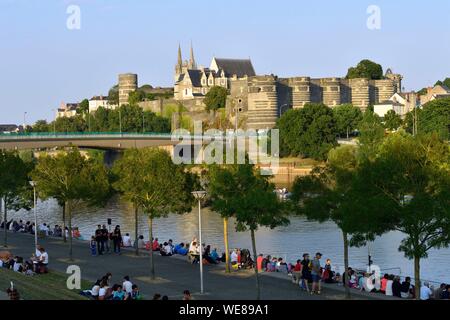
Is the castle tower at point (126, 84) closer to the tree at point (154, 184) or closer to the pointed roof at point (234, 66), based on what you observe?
the pointed roof at point (234, 66)

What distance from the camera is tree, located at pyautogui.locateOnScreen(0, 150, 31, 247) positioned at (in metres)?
35.4

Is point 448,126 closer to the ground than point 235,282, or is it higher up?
higher up

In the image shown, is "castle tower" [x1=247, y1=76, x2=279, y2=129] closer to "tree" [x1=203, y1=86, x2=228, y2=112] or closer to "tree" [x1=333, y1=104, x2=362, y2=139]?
"tree" [x1=333, y1=104, x2=362, y2=139]

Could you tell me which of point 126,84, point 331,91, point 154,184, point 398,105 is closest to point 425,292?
point 154,184

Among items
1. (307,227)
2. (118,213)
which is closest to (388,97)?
(118,213)

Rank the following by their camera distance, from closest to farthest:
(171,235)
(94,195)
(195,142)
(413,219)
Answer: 1. (413,219)
2. (94,195)
3. (171,235)
4. (195,142)

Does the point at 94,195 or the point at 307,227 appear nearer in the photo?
the point at 94,195

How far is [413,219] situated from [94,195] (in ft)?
47.2

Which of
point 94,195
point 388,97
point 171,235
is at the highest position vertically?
point 388,97

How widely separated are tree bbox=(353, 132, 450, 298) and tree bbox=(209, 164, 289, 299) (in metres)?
2.46

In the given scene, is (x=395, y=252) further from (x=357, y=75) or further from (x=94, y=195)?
(x=357, y=75)

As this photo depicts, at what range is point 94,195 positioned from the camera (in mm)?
30172

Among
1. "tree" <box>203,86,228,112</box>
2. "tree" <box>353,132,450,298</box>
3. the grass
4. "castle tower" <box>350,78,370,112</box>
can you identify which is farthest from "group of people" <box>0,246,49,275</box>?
"tree" <box>203,86,228,112</box>

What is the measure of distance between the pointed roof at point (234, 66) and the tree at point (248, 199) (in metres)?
102
